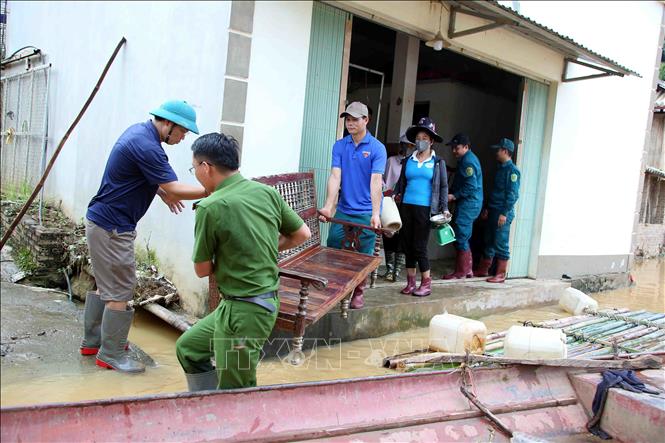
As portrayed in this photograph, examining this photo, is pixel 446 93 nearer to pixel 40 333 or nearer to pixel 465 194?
pixel 465 194

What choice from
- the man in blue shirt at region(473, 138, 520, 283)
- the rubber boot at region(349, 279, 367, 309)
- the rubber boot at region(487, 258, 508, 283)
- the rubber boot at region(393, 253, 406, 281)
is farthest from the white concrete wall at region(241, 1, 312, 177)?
the rubber boot at region(487, 258, 508, 283)

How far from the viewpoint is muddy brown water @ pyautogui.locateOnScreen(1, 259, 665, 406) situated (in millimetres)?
2861

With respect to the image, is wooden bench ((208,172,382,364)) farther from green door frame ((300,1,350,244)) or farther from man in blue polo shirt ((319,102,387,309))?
green door frame ((300,1,350,244))

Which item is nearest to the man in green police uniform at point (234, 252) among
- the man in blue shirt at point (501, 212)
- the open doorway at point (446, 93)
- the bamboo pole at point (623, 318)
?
the bamboo pole at point (623, 318)

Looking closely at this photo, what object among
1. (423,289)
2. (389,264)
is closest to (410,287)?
(423,289)

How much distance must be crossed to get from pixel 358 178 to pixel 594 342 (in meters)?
2.61

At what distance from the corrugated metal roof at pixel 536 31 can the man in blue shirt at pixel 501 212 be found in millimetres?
1354

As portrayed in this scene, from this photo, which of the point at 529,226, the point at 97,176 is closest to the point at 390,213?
the point at 97,176

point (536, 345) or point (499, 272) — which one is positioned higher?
point (499, 272)

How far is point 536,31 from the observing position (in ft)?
20.5

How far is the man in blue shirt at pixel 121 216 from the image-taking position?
11.4 ft

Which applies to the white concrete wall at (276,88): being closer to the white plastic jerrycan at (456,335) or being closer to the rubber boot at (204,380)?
the white plastic jerrycan at (456,335)

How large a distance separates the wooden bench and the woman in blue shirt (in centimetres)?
61

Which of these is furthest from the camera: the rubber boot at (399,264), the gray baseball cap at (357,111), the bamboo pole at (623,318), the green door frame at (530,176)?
the green door frame at (530,176)
